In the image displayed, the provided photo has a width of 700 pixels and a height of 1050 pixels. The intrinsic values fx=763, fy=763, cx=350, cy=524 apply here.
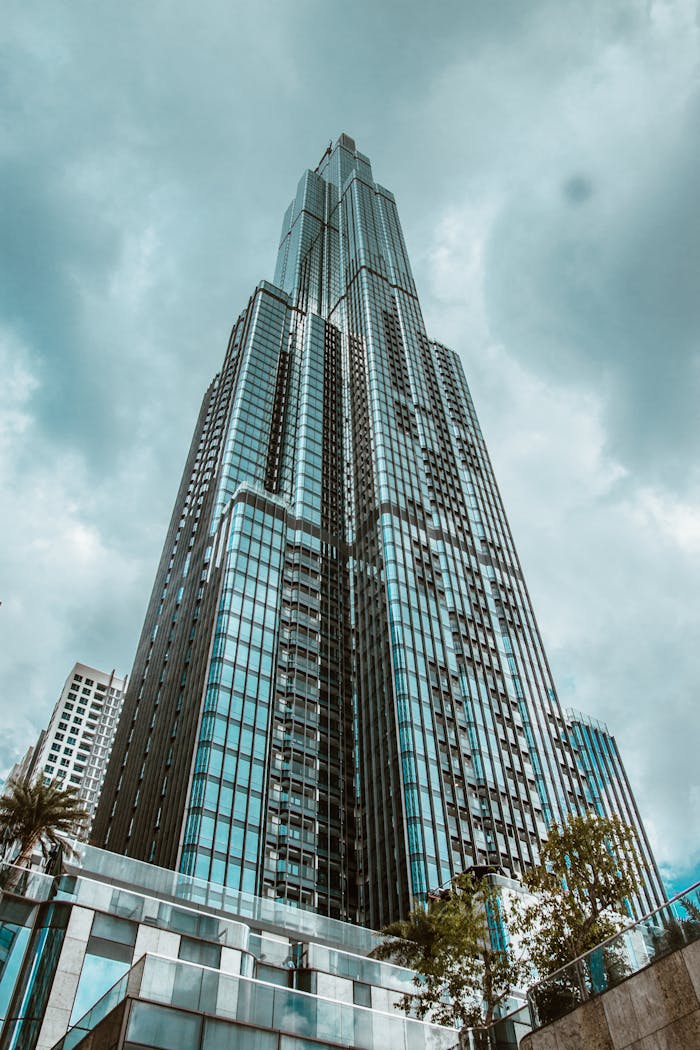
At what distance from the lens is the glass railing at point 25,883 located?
30203mm

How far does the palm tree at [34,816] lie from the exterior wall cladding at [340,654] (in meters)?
26.8

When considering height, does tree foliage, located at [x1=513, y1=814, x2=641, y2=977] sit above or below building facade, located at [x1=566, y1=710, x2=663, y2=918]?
below

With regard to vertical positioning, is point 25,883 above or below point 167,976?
above

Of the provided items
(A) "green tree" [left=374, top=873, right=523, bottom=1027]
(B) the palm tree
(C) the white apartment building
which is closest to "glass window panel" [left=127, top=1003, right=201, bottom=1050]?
(A) "green tree" [left=374, top=873, right=523, bottom=1027]

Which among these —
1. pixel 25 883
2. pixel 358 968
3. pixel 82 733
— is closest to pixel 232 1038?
pixel 25 883

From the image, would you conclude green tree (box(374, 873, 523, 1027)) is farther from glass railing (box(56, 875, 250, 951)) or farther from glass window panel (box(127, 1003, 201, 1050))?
glass window panel (box(127, 1003, 201, 1050))

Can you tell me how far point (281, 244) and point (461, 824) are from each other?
153m

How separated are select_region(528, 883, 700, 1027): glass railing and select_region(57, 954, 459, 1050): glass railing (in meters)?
7.53

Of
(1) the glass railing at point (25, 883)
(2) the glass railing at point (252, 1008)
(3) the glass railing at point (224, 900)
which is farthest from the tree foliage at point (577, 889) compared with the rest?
(1) the glass railing at point (25, 883)

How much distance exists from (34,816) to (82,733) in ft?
501

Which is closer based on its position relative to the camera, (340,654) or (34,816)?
(34,816)

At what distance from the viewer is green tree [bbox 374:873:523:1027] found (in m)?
30.4

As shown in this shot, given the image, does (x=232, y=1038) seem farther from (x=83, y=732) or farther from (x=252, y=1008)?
(x=83, y=732)

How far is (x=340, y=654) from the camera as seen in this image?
93250mm
